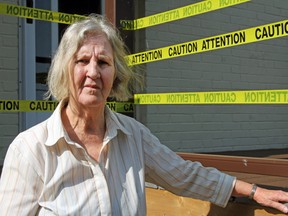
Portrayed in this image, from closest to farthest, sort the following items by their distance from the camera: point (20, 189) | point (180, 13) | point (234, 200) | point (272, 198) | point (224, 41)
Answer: point (20, 189) → point (272, 198) → point (234, 200) → point (224, 41) → point (180, 13)

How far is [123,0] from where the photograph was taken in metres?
2.77

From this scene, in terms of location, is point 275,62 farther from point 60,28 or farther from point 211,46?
point 211,46

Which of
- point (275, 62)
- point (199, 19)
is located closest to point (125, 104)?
point (199, 19)

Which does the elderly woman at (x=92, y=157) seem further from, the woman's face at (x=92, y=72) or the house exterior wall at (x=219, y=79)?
the house exterior wall at (x=219, y=79)

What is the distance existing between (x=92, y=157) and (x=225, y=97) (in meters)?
0.86

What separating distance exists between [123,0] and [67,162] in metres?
1.47

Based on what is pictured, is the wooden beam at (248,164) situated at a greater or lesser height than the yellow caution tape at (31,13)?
lesser

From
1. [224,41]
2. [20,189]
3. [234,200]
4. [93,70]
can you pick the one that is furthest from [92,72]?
[224,41]

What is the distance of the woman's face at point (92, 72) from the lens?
1657 mm

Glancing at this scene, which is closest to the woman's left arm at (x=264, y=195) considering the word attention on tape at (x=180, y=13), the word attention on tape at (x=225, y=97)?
the word attention on tape at (x=225, y=97)

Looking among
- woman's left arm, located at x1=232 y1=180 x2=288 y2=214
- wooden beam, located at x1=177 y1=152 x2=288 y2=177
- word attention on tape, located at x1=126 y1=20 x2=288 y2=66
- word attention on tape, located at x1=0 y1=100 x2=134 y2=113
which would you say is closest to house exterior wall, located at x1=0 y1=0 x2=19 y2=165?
word attention on tape, located at x1=0 y1=100 x2=134 y2=113

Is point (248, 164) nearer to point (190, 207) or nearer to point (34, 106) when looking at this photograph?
point (190, 207)

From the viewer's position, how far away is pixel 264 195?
1672 millimetres

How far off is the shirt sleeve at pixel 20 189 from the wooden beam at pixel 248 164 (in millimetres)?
1043
